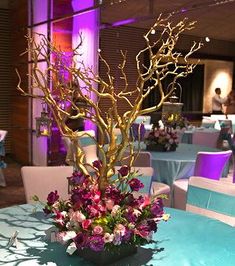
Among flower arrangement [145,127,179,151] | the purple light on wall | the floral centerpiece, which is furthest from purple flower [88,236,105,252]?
the purple light on wall

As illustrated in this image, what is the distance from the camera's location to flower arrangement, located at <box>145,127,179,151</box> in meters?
4.96

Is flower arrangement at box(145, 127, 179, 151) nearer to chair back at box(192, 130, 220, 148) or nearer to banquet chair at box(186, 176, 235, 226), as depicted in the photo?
chair back at box(192, 130, 220, 148)

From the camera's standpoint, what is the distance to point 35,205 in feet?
8.37

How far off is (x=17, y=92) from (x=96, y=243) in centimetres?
734

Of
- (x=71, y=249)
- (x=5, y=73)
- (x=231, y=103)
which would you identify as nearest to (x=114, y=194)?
(x=71, y=249)

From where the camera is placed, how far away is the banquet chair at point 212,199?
2446mm

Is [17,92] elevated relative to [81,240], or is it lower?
elevated

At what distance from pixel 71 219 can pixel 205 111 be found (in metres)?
13.6

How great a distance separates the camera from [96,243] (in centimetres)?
162

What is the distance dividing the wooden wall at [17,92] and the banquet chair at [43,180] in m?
5.12

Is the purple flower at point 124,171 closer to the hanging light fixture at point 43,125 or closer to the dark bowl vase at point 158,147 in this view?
the dark bowl vase at point 158,147

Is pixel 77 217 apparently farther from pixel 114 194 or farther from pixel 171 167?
pixel 171 167

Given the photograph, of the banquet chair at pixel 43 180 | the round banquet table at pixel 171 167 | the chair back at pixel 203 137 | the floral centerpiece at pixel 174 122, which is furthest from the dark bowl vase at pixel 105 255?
the floral centerpiece at pixel 174 122

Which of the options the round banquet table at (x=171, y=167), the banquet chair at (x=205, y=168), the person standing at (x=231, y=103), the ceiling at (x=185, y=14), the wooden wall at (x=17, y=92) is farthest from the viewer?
the person standing at (x=231, y=103)
